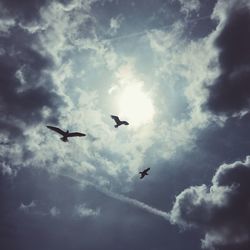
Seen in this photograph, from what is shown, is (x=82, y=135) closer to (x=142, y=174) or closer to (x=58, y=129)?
(x=58, y=129)

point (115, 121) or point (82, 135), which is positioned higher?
point (115, 121)

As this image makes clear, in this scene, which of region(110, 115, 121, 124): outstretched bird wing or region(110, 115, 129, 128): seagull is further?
region(110, 115, 129, 128): seagull

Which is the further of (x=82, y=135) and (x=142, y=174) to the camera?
(x=142, y=174)

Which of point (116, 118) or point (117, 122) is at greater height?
point (116, 118)

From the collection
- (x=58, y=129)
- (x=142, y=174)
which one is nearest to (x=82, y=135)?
(x=58, y=129)

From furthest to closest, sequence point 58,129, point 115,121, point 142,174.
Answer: point 142,174
point 115,121
point 58,129

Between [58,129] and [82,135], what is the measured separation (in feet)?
17.2

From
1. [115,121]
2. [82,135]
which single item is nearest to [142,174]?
[115,121]

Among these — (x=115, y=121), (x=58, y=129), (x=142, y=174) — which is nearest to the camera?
(x=58, y=129)

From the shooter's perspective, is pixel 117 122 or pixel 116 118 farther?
pixel 117 122

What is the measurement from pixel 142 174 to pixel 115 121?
2232 centimetres

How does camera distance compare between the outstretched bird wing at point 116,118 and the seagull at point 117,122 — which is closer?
the outstretched bird wing at point 116,118

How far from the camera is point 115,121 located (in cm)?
8131

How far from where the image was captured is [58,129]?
73250 mm
